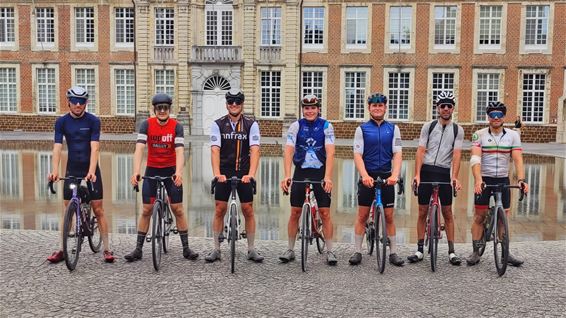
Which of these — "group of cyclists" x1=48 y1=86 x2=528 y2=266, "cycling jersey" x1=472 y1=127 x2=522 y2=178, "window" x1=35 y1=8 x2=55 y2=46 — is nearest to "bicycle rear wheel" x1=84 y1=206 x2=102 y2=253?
"group of cyclists" x1=48 y1=86 x2=528 y2=266

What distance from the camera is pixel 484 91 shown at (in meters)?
33.7

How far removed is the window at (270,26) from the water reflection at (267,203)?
1664 cm

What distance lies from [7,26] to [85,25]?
501 centimetres

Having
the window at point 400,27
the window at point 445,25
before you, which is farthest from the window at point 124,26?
the window at point 445,25

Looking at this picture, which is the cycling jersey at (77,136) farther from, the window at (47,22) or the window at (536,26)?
the window at (47,22)

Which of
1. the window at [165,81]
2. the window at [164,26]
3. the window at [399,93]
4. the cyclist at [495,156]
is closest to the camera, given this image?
the cyclist at [495,156]

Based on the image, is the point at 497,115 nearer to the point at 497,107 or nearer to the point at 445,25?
the point at 497,107

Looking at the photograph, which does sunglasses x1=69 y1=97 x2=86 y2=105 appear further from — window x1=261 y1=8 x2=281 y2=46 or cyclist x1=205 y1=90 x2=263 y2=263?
window x1=261 y1=8 x2=281 y2=46

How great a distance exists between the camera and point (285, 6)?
34.8m

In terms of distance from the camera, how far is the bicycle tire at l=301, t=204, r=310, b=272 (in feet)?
22.7

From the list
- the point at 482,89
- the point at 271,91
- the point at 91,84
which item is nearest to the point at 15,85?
the point at 91,84

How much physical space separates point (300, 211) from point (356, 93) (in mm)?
28003

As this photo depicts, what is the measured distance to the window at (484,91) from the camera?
33.6 metres

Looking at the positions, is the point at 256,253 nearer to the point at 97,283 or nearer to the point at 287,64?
the point at 97,283
